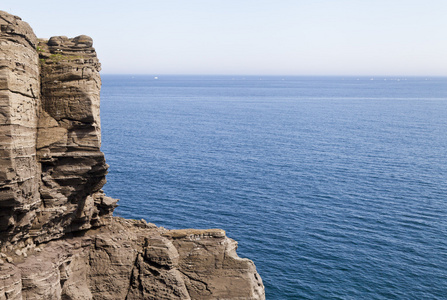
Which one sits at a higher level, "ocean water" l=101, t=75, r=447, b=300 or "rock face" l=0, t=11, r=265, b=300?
"rock face" l=0, t=11, r=265, b=300

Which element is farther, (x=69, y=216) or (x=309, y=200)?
(x=309, y=200)

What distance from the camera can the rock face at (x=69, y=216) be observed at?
29.6 meters

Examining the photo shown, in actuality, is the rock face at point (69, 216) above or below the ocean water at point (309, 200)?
above

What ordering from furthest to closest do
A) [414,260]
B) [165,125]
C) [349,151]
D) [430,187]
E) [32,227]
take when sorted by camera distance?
1. [165,125]
2. [349,151]
3. [430,187]
4. [414,260]
5. [32,227]

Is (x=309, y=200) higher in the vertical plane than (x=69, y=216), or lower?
lower

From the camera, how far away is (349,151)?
14188 centimetres

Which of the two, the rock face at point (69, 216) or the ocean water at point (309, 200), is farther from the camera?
the ocean water at point (309, 200)

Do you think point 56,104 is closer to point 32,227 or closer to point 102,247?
point 32,227

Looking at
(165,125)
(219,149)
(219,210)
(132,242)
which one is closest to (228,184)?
(219,210)

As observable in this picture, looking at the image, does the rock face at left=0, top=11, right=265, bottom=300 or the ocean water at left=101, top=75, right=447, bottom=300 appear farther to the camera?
the ocean water at left=101, top=75, right=447, bottom=300

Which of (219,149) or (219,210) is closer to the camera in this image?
(219,210)

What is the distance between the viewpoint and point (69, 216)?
34562mm

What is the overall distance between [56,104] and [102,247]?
11.0m

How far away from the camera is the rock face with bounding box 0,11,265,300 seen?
29.6 m
